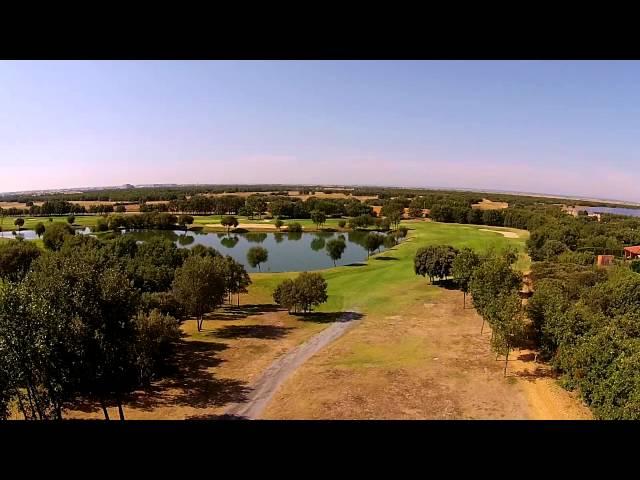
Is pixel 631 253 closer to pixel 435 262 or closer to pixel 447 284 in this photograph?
pixel 447 284

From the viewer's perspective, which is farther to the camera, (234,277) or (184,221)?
(184,221)

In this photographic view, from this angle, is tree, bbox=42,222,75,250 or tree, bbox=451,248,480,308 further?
tree, bbox=42,222,75,250

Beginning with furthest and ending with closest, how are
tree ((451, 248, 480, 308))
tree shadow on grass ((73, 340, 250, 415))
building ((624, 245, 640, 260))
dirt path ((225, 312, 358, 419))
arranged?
building ((624, 245, 640, 260)) < tree ((451, 248, 480, 308)) < tree shadow on grass ((73, 340, 250, 415)) < dirt path ((225, 312, 358, 419))

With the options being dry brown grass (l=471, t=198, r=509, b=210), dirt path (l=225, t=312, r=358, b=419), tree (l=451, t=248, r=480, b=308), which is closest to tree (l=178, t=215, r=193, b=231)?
tree (l=451, t=248, r=480, b=308)

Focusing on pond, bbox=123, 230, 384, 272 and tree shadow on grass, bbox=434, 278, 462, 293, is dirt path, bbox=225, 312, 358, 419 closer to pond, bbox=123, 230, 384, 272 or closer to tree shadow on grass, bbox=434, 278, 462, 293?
tree shadow on grass, bbox=434, 278, 462, 293

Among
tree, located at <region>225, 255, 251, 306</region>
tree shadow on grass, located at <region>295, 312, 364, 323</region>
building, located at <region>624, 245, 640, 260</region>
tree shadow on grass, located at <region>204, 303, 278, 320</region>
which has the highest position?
building, located at <region>624, 245, 640, 260</region>

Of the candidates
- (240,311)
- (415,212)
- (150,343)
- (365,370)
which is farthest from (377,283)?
(415,212)
